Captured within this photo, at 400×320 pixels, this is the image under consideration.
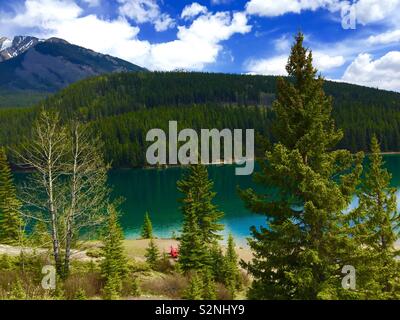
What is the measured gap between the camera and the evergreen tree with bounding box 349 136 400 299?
1565 centimetres

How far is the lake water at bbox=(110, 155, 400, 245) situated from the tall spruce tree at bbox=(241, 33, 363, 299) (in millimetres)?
18960

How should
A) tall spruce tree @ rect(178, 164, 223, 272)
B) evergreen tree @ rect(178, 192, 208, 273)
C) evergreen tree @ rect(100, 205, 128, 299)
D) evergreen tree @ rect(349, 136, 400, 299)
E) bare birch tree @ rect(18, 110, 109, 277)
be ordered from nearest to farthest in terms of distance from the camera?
evergreen tree @ rect(349, 136, 400, 299) → evergreen tree @ rect(100, 205, 128, 299) → bare birch tree @ rect(18, 110, 109, 277) → evergreen tree @ rect(178, 192, 208, 273) → tall spruce tree @ rect(178, 164, 223, 272)

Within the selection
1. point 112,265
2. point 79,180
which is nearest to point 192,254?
point 112,265

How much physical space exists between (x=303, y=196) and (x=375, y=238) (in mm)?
3528

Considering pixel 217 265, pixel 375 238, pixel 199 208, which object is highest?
pixel 375 238

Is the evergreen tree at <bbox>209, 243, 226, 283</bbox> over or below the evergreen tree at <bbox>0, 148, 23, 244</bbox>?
below

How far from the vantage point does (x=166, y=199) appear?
87.7 m

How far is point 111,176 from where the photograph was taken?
440 feet

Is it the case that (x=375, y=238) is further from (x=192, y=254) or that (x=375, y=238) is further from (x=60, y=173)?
(x=192, y=254)

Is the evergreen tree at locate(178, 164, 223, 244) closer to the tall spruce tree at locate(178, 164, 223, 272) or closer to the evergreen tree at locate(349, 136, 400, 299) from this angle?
the tall spruce tree at locate(178, 164, 223, 272)

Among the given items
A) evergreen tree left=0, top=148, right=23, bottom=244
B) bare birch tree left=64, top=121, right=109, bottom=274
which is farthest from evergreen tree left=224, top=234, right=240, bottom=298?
evergreen tree left=0, top=148, right=23, bottom=244

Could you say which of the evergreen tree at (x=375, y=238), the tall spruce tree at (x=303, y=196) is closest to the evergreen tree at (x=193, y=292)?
the tall spruce tree at (x=303, y=196)

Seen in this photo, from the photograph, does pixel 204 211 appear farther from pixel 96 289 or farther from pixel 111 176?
pixel 111 176
